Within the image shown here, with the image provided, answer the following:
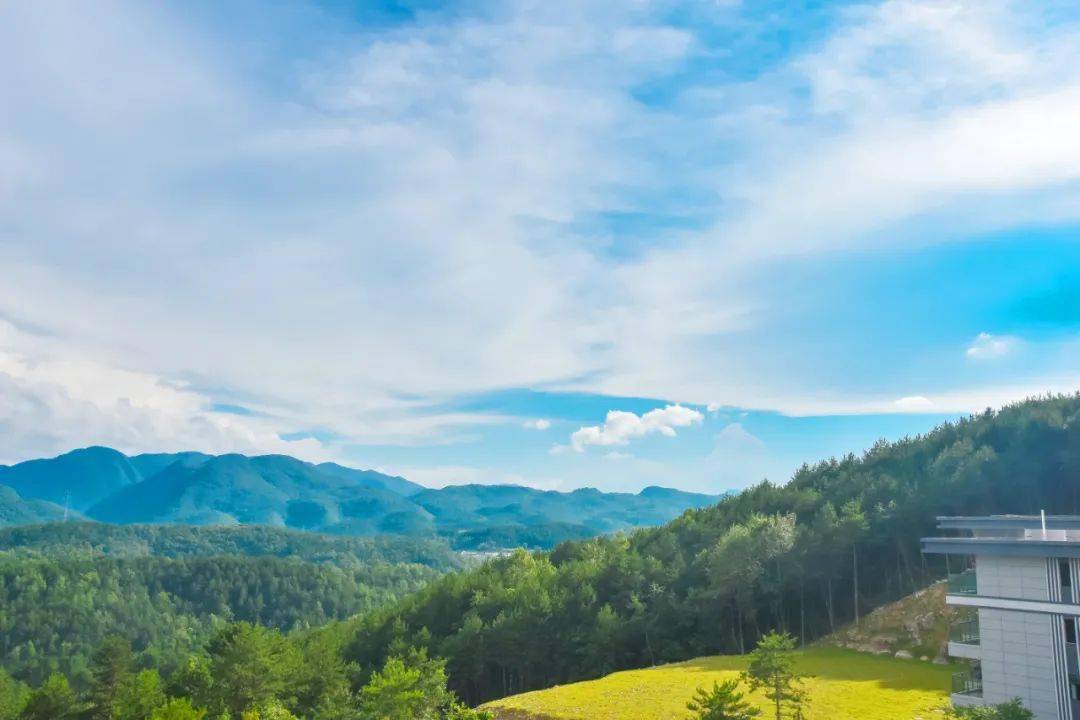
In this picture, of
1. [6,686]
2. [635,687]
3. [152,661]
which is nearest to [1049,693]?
[635,687]

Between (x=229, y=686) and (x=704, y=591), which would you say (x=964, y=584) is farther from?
(x=229, y=686)

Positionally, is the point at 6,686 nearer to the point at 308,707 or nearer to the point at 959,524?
the point at 308,707

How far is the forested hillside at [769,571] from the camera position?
→ 77438 mm

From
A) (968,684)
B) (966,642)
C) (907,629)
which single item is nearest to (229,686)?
(968,684)

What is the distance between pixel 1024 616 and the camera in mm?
30125

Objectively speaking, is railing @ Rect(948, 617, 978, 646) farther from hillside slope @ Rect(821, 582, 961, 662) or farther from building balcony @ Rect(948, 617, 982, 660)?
hillside slope @ Rect(821, 582, 961, 662)

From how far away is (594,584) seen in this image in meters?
90.8

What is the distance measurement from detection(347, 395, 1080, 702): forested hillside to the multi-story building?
44.6m

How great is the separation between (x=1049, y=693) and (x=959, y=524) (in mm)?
7917

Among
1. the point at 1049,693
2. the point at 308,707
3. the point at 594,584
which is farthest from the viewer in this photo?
the point at 594,584

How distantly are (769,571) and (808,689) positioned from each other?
2470 cm

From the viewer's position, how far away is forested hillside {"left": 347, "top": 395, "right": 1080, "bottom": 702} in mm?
77438

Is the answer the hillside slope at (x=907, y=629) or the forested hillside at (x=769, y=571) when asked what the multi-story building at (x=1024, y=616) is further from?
the forested hillside at (x=769, y=571)

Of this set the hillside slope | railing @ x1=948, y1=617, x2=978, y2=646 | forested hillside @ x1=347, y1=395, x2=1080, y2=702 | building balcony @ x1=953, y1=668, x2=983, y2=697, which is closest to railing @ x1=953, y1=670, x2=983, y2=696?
building balcony @ x1=953, y1=668, x2=983, y2=697
